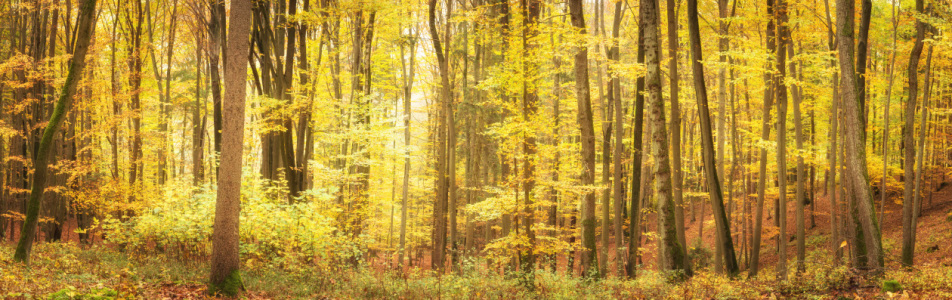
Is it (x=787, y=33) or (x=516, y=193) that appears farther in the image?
(x=787, y=33)

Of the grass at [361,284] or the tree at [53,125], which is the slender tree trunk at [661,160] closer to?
the grass at [361,284]

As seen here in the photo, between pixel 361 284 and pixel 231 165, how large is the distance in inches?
140

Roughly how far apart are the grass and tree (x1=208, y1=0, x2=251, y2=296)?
44cm

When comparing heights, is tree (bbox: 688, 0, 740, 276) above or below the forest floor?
above

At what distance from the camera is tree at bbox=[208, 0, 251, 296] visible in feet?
26.6

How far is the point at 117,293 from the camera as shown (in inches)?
249

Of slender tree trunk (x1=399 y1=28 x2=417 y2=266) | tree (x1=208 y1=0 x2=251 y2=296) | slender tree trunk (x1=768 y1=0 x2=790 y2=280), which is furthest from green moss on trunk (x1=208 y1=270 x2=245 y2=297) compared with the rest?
slender tree trunk (x1=768 y1=0 x2=790 y2=280)

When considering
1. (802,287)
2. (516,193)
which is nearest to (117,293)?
(516,193)

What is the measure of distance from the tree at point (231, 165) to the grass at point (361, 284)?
0.44m

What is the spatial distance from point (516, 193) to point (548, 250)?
1.67 m

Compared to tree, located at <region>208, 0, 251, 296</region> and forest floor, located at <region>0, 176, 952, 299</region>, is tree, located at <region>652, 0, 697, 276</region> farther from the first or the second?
tree, located at <region>208, 0, 251, 296</region>

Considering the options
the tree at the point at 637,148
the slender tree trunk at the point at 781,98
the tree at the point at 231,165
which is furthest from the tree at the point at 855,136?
the tree at the point at 231,165

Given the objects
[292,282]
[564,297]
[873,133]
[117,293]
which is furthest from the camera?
[873,133]

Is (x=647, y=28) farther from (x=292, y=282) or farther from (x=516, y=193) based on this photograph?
(x=292, y=282)
